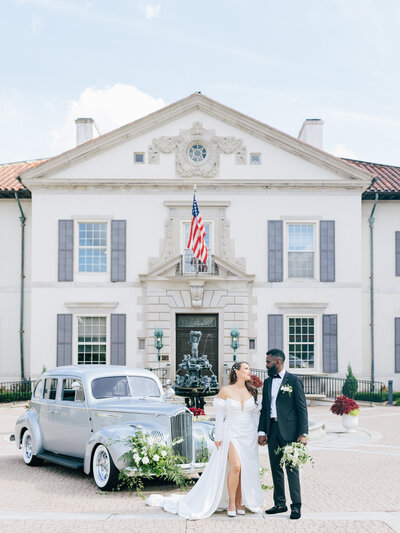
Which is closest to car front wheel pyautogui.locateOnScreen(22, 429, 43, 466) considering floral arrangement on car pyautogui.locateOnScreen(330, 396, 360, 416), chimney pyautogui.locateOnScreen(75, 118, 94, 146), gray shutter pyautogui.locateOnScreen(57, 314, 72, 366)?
floral arrangement on car pyautogui.locateOnScreen(330, 396, 360, 416)

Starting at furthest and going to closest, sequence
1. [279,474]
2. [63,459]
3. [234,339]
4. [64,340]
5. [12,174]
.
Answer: [12,174] < [64,340] < [234,339] < [63,459] < [279,474]

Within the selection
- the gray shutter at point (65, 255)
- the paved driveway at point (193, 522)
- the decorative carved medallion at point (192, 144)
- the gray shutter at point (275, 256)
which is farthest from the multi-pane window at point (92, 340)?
the paved driveway at point (193, 522)

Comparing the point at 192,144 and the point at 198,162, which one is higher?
the point at 192,144

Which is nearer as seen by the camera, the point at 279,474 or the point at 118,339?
the point at 279,474

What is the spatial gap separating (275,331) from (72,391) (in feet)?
44.8

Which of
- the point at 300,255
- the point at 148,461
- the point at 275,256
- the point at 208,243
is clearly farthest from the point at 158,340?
the point at 148,461

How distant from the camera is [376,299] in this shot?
25406mm

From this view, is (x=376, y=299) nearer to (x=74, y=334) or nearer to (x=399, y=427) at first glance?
(x=399, y=427)

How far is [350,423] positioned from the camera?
53.2 feet

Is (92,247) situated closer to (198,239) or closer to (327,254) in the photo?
(198,239)

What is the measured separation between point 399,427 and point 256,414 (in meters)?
10.2

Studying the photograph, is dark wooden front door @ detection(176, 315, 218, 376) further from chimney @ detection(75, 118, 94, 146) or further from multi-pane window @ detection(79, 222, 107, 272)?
chimney @ detection(75, 118, 94, 146)

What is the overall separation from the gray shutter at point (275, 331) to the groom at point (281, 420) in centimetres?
1574

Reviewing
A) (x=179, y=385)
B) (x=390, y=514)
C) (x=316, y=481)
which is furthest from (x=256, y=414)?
(x=179, y=385)
